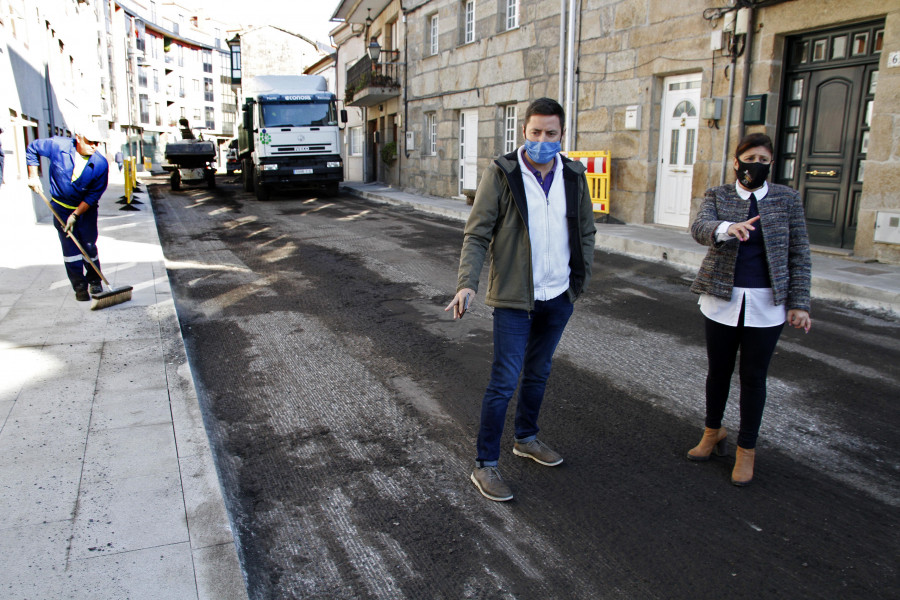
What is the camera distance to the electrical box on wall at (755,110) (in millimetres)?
10109

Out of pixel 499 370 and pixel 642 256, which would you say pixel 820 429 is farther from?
pixel 642 256

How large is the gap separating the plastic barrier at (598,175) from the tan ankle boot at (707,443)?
10021mm

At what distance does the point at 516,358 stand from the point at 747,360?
3.64 ft

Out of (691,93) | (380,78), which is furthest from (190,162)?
(691,93)

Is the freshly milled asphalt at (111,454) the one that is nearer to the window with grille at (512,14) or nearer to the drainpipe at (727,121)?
the drainpipe at (727,121)

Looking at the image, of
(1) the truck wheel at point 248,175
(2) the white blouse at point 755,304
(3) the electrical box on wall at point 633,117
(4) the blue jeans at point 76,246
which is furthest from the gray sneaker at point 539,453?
(1) the truck wheel at point 248,175

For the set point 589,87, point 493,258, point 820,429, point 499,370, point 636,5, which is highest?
point 636,5

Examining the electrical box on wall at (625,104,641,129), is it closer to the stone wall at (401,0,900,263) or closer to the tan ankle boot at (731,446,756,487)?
the stone wall at (401,0,900,263)

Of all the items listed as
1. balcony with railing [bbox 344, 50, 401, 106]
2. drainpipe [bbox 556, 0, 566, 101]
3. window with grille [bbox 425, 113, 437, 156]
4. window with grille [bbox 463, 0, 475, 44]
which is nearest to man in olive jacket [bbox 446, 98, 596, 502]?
drainpipe [bbox 556, 0, 566, 101]

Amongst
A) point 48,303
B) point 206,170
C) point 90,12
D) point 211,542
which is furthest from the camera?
point 90,12

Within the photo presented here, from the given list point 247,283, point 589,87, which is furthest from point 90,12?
point 247,283

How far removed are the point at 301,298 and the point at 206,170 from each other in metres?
18.8

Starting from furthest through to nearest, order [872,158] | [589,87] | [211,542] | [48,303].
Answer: [589,87] → [872,158] → [48,303] → [211,542]

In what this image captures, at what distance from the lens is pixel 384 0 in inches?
975
